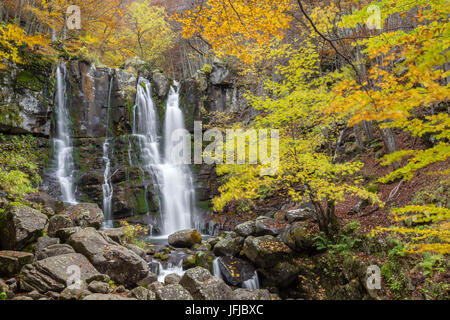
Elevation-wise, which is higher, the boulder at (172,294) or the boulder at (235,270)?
the boulder at (172,294)

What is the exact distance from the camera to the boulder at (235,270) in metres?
7.50

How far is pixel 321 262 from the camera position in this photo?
22.9 ft

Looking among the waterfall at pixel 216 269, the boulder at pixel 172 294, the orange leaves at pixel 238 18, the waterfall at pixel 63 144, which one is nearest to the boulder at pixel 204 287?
the boulder at pixel 172 294

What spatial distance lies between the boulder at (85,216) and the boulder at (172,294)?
4.75 metres

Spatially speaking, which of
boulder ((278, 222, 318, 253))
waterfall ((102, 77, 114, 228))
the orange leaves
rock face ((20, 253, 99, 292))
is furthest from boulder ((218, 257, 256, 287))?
waterfall ((102, 77, 114, 228))

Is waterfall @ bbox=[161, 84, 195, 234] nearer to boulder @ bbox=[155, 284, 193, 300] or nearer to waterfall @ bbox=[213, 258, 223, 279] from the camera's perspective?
waterfall @ bbox=[213, 258, 223, 279]

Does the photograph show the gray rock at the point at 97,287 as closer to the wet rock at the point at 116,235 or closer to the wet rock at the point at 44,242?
the wet rock at the point at 44,242

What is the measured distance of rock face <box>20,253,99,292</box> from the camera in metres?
4.50

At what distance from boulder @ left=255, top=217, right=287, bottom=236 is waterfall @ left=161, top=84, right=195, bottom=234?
22.4 ft

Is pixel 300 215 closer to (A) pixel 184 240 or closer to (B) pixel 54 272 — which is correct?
(A) pixel 184 240

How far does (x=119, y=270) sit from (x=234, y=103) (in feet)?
52.7
